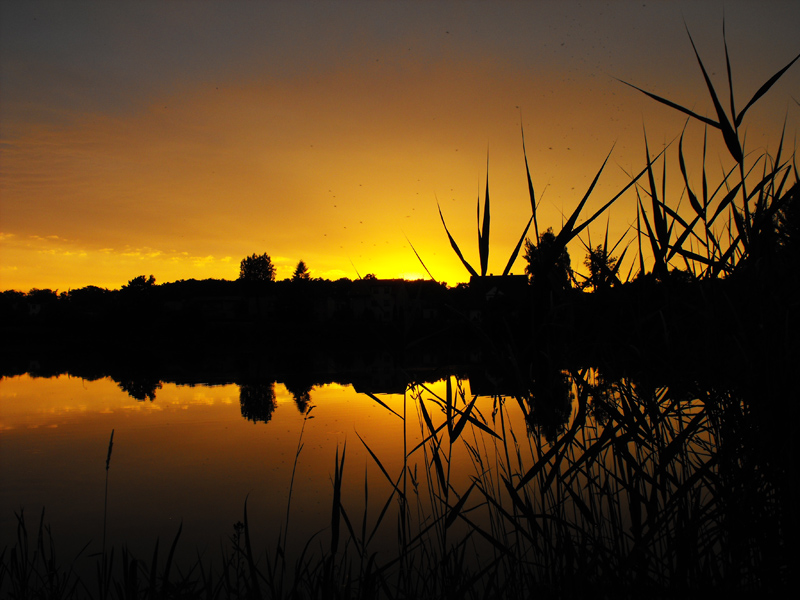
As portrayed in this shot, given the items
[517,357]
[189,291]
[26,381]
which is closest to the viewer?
[517,357]

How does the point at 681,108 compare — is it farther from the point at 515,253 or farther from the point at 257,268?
the point at 257,268

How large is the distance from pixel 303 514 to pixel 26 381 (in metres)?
20.9

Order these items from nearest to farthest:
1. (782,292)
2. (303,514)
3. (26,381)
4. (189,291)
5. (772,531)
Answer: (772,531)
(782,292)
(303,514)
(26,381)
(189,291)

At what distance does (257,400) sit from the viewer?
17.3 m

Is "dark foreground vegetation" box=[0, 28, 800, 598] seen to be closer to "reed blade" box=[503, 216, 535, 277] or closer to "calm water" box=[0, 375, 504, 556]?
"reed blade" box=[503, 216, 535, 277]

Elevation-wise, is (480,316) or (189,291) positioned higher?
(189,291)

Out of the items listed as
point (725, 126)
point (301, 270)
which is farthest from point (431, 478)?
point (301, 270)

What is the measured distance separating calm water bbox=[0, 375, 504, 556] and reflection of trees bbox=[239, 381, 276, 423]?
0.83ft

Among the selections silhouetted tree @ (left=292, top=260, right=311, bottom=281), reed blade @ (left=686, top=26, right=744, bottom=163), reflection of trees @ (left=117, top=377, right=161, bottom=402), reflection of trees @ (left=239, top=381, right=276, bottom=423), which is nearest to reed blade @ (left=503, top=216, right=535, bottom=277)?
reed blade @ (left=686, top=26, right=744, bottom=163)

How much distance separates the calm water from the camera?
711 cm

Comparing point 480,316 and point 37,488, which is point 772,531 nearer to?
point 480,316

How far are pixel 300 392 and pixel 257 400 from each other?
1903mm

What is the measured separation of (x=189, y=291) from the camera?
86938mm

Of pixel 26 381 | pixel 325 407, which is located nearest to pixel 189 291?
pixel 26 381
